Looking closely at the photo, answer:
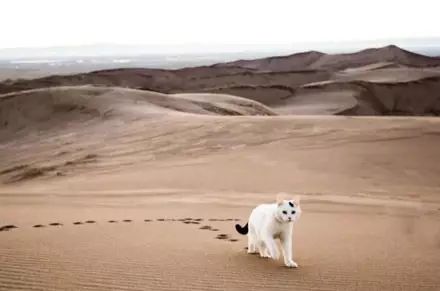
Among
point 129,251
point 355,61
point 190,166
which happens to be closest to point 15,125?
point 190,166

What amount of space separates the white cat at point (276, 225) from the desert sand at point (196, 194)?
0.14 m

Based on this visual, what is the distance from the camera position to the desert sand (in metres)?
4.79

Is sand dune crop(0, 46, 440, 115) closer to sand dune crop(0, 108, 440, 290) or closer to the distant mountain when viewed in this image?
Result: the distant mountain

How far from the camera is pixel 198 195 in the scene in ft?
31.9

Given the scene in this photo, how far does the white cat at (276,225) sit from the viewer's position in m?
4.77

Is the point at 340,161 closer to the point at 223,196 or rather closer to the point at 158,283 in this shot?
the point at 223,196

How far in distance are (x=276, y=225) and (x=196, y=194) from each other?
4922 mm

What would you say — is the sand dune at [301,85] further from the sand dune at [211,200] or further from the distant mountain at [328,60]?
the sand dune at [211,200]

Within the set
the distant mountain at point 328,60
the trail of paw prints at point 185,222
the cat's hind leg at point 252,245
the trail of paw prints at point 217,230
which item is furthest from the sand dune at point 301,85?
the cat's hind leg at point 252,245

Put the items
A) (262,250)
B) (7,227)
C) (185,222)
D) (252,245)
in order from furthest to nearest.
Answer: (185,222), (7,227), (252,245), (262,250)

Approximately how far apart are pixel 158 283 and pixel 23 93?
1670 cm

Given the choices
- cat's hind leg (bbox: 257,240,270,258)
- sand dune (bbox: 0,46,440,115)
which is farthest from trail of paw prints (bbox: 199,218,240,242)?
sand dune (bbox: 0,46,440,115)

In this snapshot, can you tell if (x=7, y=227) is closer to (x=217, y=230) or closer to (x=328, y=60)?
(x=217, y=230)

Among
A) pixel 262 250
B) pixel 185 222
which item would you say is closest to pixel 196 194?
pixel 185 222
